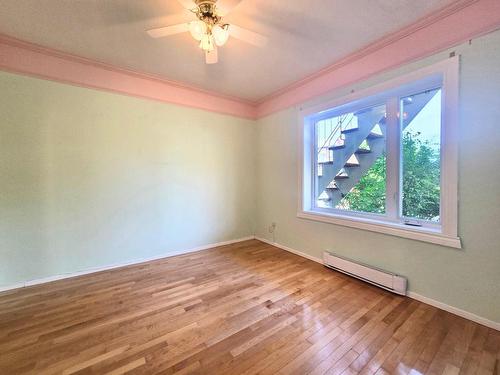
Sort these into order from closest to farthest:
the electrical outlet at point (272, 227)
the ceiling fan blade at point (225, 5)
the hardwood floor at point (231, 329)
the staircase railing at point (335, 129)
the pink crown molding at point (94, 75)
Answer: the hardwood floor at point (231, 329) < the ceiling fan blade at point (225, 5) < the pink crown molding at point (94, 75) < the staircase railing at point (335, 129) < the electrical outlet at point (272, 227)

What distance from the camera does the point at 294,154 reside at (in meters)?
3.31

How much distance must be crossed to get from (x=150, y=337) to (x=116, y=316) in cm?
48

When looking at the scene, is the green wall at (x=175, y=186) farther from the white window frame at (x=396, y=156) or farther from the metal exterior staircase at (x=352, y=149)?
the metal exterior staircase at (x=352, y=149)

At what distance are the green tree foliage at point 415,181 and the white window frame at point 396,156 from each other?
84mm

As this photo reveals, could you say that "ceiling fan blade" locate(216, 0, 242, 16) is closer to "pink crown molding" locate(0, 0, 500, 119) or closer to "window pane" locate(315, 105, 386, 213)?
"pink crown molding" locate(0, 0, 500, 119)

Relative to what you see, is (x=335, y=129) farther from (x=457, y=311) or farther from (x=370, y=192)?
(x=457, y=311)

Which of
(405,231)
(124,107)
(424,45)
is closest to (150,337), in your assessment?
(405,231)

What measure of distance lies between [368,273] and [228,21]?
2826mm

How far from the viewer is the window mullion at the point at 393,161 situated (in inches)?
89.8

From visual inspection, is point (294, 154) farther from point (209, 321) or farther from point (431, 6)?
point (209, 321)

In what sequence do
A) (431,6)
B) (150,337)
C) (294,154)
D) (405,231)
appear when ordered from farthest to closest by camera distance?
(294,154), (405,231), (431,6), (150,337)

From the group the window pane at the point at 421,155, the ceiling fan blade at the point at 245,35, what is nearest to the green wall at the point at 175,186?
the window pane at the point at 421,155

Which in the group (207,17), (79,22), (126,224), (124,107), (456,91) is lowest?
(126,224)

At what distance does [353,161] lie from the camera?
2852 millimetres
